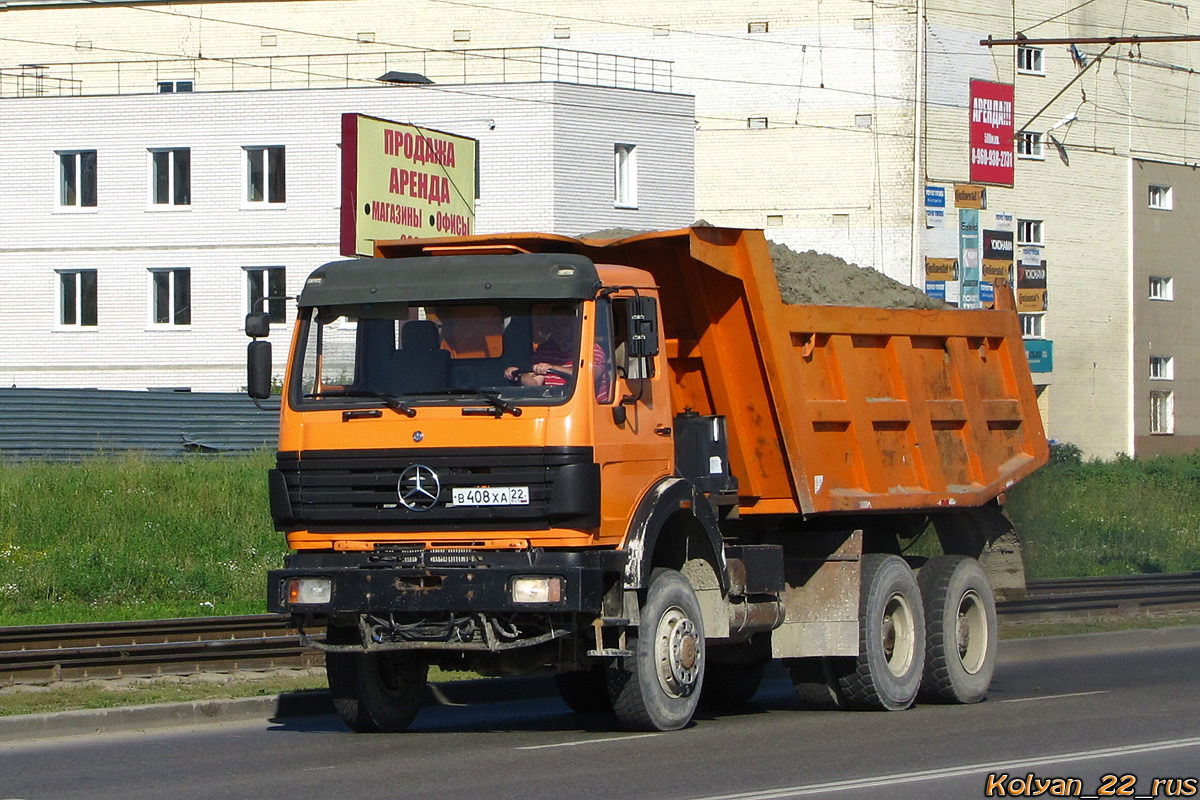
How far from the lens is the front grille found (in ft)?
33.8

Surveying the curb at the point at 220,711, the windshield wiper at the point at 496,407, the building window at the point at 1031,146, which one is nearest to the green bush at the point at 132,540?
the curb at the point at 220,711

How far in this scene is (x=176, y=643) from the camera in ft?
50.5

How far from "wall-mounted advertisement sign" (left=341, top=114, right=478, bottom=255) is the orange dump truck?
50.1 feet

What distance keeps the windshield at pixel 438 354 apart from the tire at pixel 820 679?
3.70m

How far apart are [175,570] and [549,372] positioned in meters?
13.3

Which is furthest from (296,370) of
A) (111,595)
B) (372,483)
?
(111,595)

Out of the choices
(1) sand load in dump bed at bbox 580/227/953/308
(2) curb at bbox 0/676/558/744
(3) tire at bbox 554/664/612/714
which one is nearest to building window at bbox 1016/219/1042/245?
(1) sand load in dump bed at bbox 580/227/953/308

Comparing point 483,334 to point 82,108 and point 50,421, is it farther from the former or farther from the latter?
point 82,108

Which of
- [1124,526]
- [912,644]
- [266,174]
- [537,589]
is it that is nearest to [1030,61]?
[1124,526]

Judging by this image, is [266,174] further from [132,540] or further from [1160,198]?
[1160,198]

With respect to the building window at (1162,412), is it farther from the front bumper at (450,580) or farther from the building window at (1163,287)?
the front bumper at (450,580)

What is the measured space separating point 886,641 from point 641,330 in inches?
148

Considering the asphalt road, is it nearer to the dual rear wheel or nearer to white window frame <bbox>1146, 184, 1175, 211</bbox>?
the dual rear wheel

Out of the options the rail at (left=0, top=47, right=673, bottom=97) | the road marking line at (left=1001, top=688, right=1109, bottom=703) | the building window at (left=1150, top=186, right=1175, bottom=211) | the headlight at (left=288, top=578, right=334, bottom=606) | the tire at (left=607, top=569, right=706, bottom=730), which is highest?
the rail at (left=0, top=47, right=673, bottom=97)
